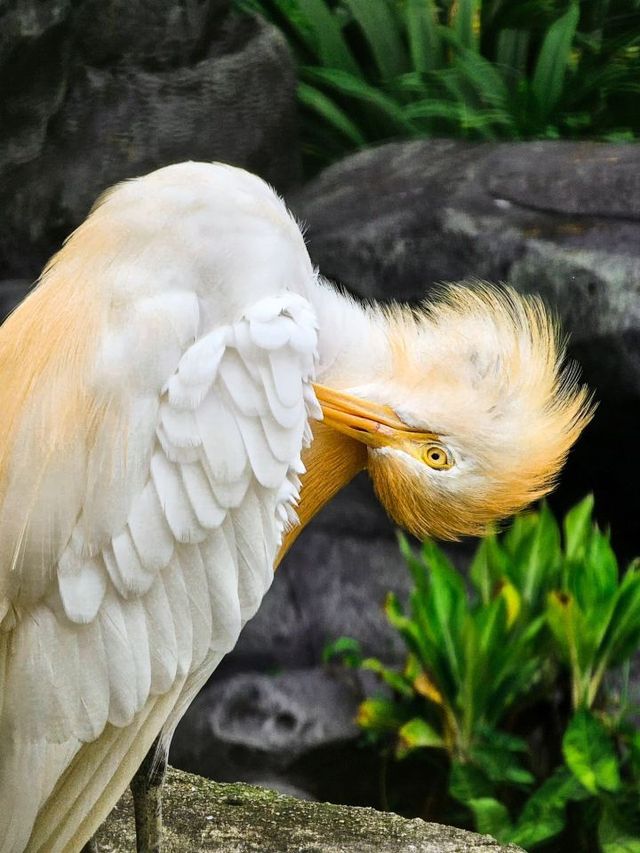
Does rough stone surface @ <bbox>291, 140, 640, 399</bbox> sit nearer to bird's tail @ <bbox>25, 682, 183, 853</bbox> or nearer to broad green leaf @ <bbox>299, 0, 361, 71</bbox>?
broad green leaf @ <bbox>299, 0, 361, 71</bbox>

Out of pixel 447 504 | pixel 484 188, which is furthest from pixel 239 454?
pixel 484 188

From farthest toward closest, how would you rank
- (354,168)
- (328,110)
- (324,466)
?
(328,110) → (354,168) → (324,466)

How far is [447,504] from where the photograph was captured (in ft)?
7.50

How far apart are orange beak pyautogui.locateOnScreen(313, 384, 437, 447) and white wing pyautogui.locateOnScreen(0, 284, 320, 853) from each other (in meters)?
0.17

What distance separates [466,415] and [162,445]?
0.60 metres

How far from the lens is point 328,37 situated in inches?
195

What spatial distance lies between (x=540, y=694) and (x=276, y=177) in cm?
241

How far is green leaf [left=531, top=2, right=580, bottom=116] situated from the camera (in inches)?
188

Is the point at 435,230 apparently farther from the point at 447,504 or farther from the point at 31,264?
the point at 447,504

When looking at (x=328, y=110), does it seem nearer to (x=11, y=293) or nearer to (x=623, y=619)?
(x=11, y=293)

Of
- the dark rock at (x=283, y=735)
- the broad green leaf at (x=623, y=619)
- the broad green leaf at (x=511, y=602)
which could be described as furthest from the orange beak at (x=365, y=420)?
the dark rock at (x=283, y=735)

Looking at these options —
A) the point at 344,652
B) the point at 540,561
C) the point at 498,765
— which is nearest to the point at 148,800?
the point at 498,765

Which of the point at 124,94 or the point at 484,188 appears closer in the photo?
the point at 484,188

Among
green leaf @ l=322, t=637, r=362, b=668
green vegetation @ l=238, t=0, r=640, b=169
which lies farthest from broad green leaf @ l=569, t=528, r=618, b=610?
green vegetation @ l=238, t=0, r=640, b=169
